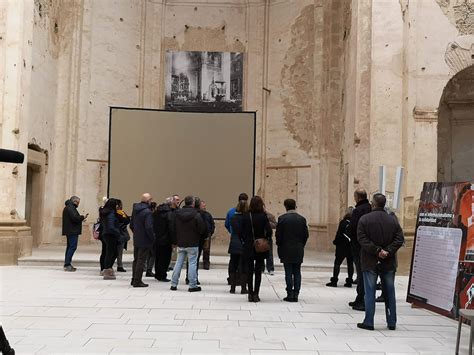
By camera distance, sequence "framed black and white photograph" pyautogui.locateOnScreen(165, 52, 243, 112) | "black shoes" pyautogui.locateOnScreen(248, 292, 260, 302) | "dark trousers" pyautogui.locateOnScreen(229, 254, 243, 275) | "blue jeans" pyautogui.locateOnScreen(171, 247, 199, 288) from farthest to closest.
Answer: "framed black and white photograph" pyautogui.locateOnScreen(165, 52, 243, 112)
"dark trousers" pyautogui.locateOnScreen(229, 254, 243, 275)
"blue jeans" pyautogui.locateOnScreen(171, 247, 199, 288)
"black shoes" pyautogui.locateOnScreen(248, 292, 260, 302)

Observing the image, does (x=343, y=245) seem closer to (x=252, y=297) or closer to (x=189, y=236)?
(x=252, y=297)

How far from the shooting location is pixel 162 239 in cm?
1080

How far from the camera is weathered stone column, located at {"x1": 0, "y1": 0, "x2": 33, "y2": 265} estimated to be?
1302 centimetres

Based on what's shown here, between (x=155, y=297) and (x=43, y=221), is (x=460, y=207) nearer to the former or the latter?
(x=155, y=297)

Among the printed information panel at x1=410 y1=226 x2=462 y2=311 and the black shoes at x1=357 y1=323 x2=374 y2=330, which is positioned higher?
the printed information panel at x1=410 y1=226 x2=462 y2=311

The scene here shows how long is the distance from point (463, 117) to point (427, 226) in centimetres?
891

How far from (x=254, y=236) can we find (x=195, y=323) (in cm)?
227

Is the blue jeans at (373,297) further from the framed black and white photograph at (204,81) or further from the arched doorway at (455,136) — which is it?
the framed black and white photograph at (204,81)

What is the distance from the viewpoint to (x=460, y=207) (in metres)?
7.44

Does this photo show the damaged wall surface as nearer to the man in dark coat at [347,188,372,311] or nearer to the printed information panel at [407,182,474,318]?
the printed information panel at [407,182,474,318]

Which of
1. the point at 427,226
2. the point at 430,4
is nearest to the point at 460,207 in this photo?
the point at 427,226

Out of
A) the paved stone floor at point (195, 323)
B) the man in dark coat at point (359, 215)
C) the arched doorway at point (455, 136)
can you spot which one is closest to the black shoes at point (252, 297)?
the paved stone floor at point (195, 323)

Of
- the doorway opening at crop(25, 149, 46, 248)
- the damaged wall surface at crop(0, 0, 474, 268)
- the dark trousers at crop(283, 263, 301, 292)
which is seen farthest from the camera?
the doorway opening at crop(25, 149, 46, 248)

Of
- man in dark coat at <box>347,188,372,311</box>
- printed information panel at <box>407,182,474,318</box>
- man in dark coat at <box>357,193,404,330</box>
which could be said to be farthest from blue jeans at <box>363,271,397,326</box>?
man in dark coat at <box>347,188,372,311</box>
